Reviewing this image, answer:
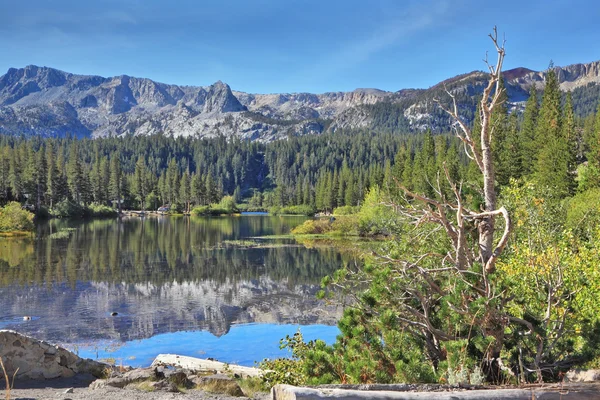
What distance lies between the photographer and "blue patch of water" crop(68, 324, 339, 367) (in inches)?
675

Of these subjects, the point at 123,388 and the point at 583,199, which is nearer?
the point at 123,388

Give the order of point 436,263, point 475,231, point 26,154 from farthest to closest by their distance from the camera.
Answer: point 26,154, point 436,263, point 475,231

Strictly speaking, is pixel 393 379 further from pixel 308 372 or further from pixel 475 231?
pixel 475 231

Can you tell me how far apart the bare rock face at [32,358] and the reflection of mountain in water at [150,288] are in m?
8.00

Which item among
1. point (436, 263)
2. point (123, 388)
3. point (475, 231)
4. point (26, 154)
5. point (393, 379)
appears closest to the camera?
point (393, 379)

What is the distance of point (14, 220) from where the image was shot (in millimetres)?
62562

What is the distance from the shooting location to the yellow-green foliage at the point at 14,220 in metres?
61.2

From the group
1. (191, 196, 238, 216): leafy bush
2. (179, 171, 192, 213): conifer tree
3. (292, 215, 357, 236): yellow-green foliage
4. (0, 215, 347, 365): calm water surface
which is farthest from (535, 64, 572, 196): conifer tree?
(179, 171, 192, 213): conifer tree

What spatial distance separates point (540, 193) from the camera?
3089 cm

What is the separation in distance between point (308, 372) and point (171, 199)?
150207mm

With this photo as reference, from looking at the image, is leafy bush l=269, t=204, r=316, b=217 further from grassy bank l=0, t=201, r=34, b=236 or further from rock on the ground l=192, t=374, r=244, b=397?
rock on the ground l=192, t=374, r=244, b=397

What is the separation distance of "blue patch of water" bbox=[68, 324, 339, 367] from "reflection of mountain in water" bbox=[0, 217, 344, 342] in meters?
0.88

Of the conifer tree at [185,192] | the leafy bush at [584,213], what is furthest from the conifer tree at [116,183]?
the leafy bush at [584,213]

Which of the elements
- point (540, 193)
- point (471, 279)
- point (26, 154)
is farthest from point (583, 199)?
point (26, 154)
